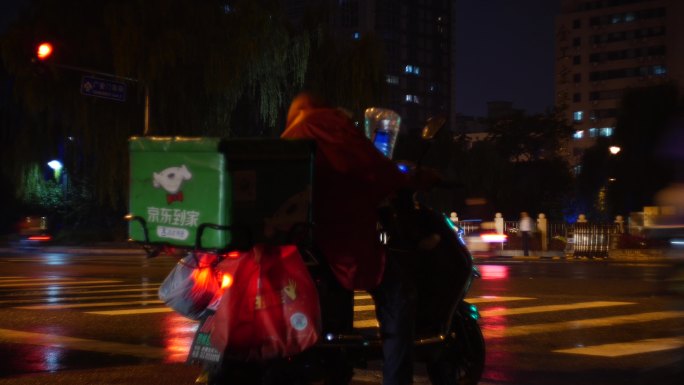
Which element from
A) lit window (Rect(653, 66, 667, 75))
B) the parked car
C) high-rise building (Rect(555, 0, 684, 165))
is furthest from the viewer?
high-rise building (Rect(555, 0, 684, 165))

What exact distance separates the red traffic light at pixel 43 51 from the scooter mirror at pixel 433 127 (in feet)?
56.6

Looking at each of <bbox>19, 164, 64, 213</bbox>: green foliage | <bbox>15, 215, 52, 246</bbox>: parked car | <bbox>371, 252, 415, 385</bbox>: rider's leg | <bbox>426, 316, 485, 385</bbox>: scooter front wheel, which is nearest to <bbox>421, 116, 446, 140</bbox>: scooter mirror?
<bbox>371, 252, 415, 385</bbox>: rider's leg

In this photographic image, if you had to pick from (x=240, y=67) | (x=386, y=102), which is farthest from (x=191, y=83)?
(x=386, y=102)

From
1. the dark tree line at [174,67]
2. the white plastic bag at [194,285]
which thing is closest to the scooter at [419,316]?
the white plastic bag at [194,285]

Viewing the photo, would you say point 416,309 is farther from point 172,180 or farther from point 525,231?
point 525,231

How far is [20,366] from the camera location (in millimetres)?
7191

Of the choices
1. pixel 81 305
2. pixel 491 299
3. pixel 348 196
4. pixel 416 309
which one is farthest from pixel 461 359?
pixel 81 305

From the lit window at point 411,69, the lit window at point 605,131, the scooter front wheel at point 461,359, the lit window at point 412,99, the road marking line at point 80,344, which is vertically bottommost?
the road marking line at point 80,344

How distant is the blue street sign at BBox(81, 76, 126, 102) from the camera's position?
22719 mm

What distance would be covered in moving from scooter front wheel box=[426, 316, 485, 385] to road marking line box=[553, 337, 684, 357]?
2509 mm

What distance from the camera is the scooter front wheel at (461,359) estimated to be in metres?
5.52

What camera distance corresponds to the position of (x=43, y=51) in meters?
20.7

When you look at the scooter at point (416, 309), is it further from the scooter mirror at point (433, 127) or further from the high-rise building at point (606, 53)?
the high-rise building at point (606, 53)

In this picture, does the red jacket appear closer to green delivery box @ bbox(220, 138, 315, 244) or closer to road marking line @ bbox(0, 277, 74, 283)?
green delivery box @ bbox(220, 138, 315, 244)
